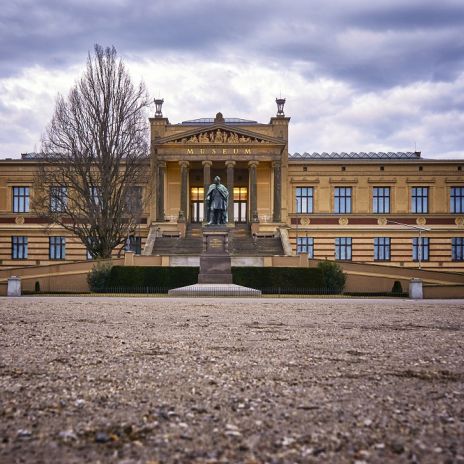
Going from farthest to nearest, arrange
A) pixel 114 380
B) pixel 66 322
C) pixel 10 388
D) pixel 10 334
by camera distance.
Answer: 1. pixel 66 322
2. pixel 10 334
3. pixel 114 380
4. pixel 10 388

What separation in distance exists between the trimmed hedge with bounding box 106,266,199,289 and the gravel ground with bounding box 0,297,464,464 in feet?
72.7

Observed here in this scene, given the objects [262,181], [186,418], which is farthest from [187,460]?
[262,181]

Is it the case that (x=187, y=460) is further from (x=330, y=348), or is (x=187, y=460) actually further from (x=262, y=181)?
(x=262, y=181)

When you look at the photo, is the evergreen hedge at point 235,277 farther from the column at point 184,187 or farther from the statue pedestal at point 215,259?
the column at point 184,187

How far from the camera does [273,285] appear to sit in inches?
1237

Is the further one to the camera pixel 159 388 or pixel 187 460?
pixel 159 388

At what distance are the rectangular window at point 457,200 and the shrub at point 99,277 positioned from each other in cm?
3883

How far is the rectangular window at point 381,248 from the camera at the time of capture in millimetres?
52250

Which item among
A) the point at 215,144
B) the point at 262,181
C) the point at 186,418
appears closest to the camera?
the point at 186,418

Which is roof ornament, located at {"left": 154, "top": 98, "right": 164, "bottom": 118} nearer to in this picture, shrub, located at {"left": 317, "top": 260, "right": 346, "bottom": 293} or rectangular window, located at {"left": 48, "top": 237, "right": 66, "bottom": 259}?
rectangular window, located at {"left": 48, "top": 237, "right": 66, "bottom": 259}

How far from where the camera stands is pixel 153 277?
3181 centimetres

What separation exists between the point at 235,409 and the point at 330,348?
3.98 metres

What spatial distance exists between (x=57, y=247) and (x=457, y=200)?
143ft

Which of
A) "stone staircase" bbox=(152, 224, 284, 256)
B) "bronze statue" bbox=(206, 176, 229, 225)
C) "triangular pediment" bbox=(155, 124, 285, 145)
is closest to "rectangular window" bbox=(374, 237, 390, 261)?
"stone staircase" bbox=(152, 224, 284, 256)
